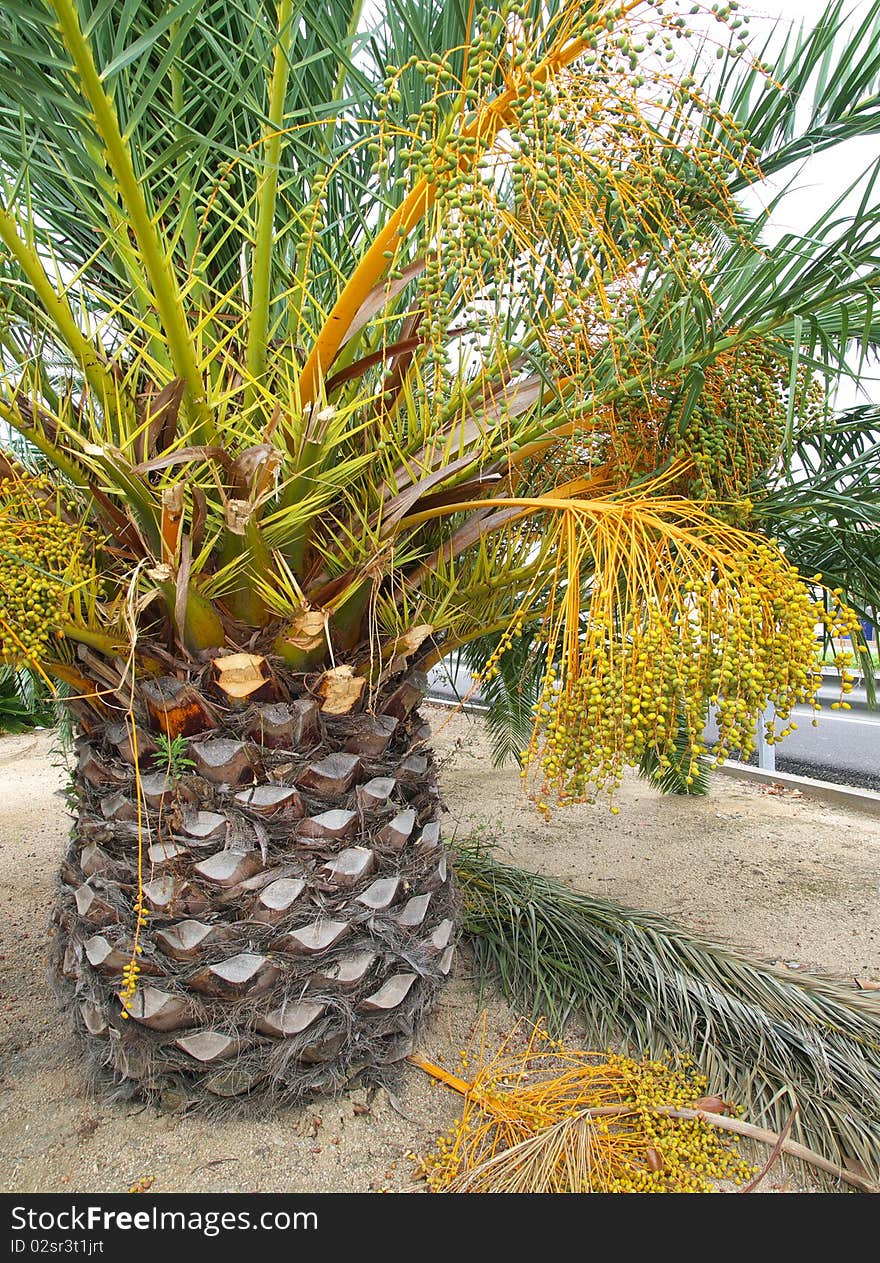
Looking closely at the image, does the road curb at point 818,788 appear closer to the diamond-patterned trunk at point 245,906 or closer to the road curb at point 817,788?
the road curb at point 817,788

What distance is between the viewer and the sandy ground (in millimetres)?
1943

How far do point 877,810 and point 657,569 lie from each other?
4321 millimetres

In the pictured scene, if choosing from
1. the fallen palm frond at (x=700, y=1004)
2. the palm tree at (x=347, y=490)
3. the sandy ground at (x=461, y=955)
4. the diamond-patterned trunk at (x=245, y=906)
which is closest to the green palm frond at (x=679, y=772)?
the sandy ground at (x=461, y=955)

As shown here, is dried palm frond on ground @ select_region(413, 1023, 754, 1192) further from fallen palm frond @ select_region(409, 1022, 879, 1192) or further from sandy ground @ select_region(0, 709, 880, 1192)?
sandy ground @ select_region(0, 709, 880, 1192)

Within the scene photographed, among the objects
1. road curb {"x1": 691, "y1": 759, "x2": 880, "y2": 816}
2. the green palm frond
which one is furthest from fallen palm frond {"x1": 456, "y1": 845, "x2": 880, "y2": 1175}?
road curb {"x1": 691, "y1": 759, "x2": 880, "y2": 816}

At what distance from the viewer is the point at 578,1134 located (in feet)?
6.08

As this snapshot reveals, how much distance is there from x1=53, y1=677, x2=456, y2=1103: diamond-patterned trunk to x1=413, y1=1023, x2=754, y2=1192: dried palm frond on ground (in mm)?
302

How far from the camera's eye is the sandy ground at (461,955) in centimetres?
194

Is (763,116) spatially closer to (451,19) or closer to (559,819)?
(451,19)

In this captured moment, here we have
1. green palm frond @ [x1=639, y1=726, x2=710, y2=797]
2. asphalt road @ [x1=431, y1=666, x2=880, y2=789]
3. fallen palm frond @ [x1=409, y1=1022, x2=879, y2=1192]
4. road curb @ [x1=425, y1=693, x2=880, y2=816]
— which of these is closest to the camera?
fallen palm frond @ [x1=409, y1=1022, x2=879, y2=1192]

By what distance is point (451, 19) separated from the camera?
1823 mm

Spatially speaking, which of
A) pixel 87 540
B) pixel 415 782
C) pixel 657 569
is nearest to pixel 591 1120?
pixel 415 782

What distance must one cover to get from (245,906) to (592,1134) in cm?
97

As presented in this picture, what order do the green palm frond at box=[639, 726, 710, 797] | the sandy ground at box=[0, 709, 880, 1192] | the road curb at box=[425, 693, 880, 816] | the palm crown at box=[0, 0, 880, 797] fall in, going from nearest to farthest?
the palm crown at box=[0, 0, 880, 797] < the sandy ground at box=[0, 709, 880, 1192] < the green palm frond at box=[639, 726, 710, 797] < the road curb at box=[425, 693, 880, 816]
